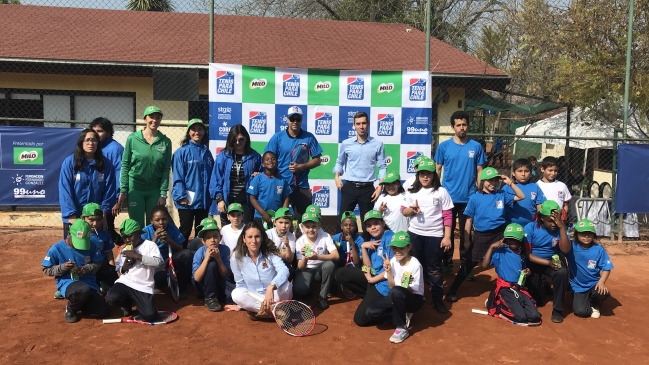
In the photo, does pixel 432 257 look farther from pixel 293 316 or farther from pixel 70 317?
pixel 70 317

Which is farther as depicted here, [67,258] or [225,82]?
[225,82]

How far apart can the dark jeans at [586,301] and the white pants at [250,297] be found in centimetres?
288

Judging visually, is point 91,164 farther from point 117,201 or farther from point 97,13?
point 97,13

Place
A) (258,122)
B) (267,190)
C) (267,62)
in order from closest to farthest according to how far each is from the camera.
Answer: (267,190) < (258,122) < (267,62)

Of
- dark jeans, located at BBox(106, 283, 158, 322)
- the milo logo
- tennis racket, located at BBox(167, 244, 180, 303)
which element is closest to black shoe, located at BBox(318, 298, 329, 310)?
tennis racket, located at BBox(167, 244, 180, 303)

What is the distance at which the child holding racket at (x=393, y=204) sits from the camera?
19.0 ft

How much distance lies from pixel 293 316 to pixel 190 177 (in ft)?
6.69

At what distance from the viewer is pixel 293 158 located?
21.4ft

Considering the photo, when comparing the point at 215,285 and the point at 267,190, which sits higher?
the point at 267,190

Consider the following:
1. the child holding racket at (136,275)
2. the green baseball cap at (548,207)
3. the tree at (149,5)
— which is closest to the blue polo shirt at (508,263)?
the green baseball cap at (548,207)

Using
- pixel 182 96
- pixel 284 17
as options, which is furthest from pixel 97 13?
pixel 182 96

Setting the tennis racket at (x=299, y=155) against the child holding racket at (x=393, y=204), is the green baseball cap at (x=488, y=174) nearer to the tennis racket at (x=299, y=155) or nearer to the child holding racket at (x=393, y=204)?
the child holding racket at (x=393, y=204)

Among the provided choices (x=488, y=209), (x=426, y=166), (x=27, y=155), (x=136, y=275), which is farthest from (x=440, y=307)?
(x=27, y=155)

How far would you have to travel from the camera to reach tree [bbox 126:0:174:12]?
1789 centimetres
